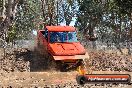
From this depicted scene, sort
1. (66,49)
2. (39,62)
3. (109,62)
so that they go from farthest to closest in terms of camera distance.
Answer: (109,62)
(39,62)
(66,49)

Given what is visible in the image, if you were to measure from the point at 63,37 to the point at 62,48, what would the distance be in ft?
5.81

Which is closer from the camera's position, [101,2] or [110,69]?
[110,69]

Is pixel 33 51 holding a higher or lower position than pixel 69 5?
lower

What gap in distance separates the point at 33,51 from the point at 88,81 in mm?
22508

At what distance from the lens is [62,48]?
82.3ft

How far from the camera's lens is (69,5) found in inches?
2803

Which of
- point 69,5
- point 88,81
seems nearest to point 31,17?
point 69,5

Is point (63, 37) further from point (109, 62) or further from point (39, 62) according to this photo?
point (109, 62)

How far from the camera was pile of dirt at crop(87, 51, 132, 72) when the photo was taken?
93.6ft

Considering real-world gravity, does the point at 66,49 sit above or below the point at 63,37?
below

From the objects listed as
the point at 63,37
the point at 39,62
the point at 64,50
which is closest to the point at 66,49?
the point at 64,50

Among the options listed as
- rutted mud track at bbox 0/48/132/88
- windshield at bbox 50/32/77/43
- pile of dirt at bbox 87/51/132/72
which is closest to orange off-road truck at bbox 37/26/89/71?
windshield at bbox 50/32/77/43

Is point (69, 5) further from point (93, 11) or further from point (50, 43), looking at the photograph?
point (50, 43)

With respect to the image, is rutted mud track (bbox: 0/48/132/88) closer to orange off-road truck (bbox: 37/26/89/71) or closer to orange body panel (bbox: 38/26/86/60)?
orange off-road truck (bbox: 37/26/89/71)
